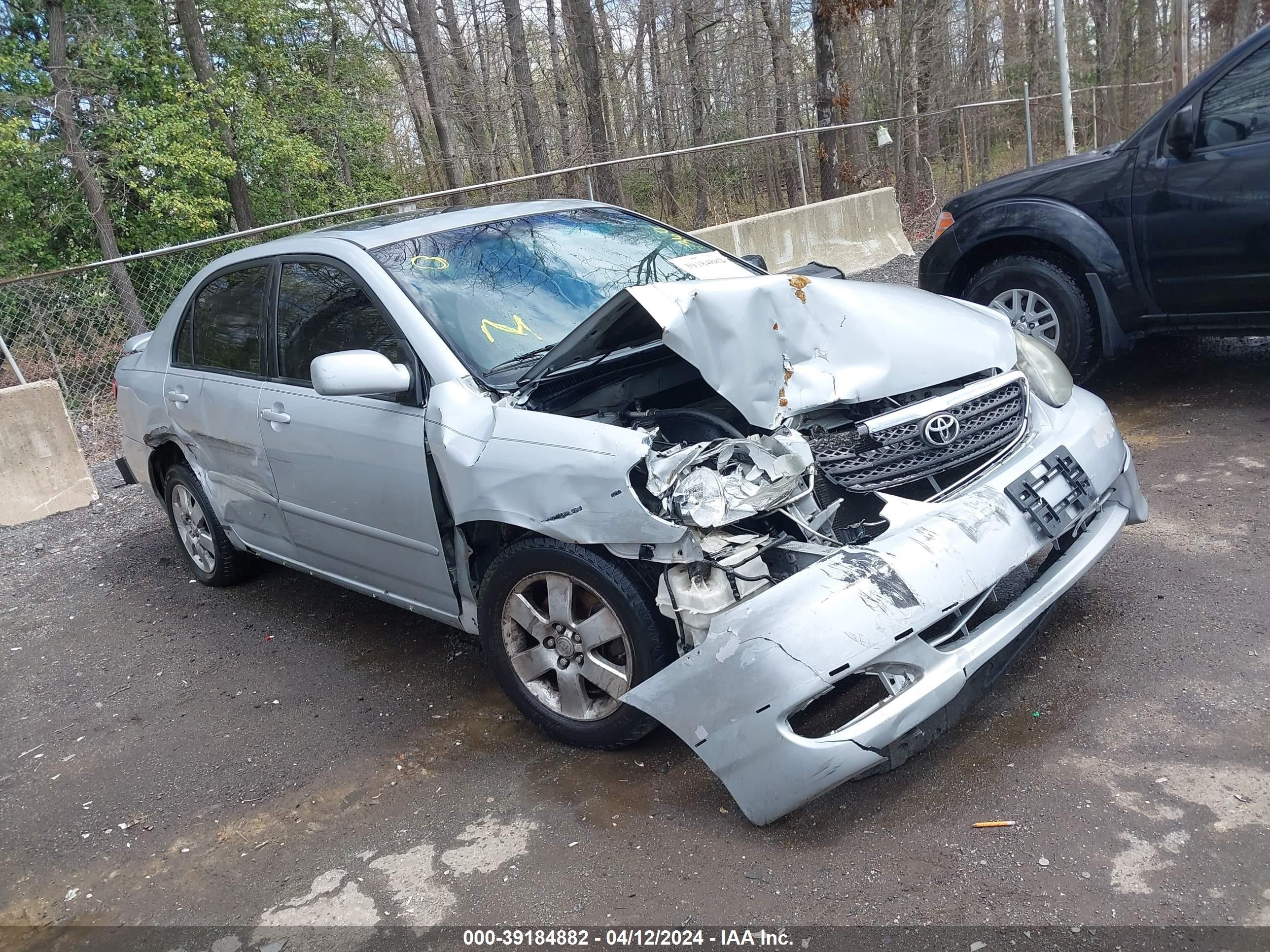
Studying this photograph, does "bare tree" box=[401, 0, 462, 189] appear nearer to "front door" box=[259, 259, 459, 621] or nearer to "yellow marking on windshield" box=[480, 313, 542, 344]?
"front door" box=[259, 259, 459, 621]

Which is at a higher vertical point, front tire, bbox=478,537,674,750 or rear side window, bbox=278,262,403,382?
rear side window, bbox=278,262,403,382

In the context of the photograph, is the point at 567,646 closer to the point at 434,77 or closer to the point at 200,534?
the point at 200,534

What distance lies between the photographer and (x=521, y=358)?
3701mm

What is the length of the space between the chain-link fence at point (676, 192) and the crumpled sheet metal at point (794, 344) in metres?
6.60

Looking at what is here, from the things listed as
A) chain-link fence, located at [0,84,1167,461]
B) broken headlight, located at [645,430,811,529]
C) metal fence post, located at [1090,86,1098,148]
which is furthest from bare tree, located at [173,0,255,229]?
metal fence post, located at [1090,86,1098,148]

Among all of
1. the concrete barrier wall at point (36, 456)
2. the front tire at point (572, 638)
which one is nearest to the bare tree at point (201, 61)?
the concrete barrier wall at point (36, 456)

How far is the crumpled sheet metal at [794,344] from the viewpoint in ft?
10.6

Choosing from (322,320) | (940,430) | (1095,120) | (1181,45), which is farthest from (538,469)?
(1181,45)

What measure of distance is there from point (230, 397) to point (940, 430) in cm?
319

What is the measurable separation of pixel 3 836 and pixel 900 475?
131 inches

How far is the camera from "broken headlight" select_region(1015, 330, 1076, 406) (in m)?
3.70

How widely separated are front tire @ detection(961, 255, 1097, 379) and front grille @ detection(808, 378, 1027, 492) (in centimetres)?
266

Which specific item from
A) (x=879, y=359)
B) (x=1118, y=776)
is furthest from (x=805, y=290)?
(x=1118, y=776)

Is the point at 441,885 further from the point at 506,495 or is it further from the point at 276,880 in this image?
the point at 506,495
